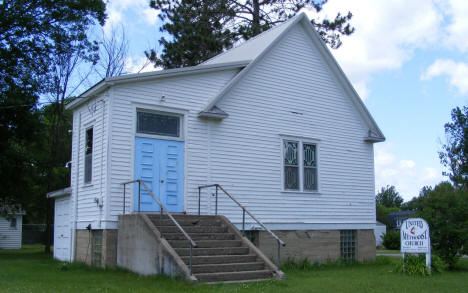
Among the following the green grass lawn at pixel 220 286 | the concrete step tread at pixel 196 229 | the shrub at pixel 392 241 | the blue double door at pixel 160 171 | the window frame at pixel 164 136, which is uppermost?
the window frame at pixel 164 136

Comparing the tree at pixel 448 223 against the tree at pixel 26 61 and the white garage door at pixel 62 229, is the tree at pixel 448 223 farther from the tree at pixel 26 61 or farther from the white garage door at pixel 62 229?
the tree at pixel 26 61

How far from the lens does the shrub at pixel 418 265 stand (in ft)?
45.2

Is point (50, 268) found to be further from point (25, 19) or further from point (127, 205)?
point (25, 19)

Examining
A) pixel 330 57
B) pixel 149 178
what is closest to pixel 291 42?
pixel 330 57

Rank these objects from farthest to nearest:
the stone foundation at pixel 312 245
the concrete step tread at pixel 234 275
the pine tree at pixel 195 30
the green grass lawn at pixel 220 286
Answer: the pine tree at pixel 195 30
the stone foundation at pixel 312 245
the concrete step tread at pixel 234 275
the green grass lawn at pixel 220 286

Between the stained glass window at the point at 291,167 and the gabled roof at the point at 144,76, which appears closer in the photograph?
the gabled roof at the point at 144,76

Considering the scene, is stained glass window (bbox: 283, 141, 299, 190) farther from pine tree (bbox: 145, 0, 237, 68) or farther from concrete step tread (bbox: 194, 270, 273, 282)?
A: pine tree (bbox: 145, 0, 237, 68)

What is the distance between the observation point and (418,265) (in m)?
13.9

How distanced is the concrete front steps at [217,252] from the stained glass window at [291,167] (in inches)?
149

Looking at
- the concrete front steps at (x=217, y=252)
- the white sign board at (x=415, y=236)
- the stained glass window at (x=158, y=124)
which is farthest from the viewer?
the stained glass window at (x=158, y=124)

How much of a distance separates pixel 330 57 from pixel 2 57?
13855 millimetres

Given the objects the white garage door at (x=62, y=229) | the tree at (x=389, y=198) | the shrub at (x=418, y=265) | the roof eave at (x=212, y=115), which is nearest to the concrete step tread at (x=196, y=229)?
the roof eave at (x=212, y=115)

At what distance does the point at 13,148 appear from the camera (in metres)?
25.8

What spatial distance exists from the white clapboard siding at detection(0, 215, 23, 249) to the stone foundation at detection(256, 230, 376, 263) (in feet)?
102
